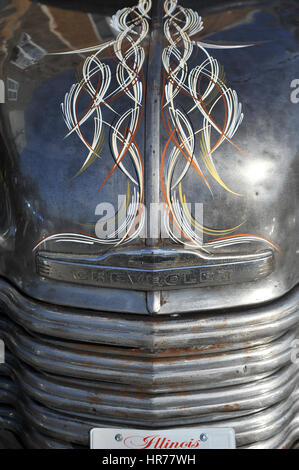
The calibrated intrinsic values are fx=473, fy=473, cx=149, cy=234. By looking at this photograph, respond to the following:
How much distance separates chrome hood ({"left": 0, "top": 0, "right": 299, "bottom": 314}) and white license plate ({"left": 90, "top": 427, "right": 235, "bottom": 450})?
1.34 feet

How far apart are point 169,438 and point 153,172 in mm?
881

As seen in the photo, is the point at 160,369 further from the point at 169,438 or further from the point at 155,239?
the point at 155,239

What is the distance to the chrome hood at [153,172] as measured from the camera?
1544 mm

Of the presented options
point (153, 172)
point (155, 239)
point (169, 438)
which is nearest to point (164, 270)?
point (155, 239)

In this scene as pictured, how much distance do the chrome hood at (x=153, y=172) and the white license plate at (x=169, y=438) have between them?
1.34ft

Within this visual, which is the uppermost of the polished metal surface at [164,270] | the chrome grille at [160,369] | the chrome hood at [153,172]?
the chrome hood at [153,172]

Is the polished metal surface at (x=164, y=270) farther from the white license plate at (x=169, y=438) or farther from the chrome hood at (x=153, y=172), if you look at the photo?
the white license plate at (x=169, y=438)

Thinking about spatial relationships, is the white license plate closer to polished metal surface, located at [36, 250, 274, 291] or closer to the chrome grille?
the chrome grille

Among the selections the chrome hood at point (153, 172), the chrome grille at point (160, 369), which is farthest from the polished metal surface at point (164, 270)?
the chrome grille at point (160, 369)

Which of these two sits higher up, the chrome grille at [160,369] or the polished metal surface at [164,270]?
the polished metal surface at [164,270]

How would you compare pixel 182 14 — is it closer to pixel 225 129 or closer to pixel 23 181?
pixel 225 129

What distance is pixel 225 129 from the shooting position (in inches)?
62.3

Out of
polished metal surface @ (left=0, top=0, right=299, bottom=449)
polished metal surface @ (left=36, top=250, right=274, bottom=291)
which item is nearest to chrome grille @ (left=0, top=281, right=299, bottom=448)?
polished metal surface @ (left=0, top=0, right=299, bottom=449)

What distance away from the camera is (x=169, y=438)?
157cm
